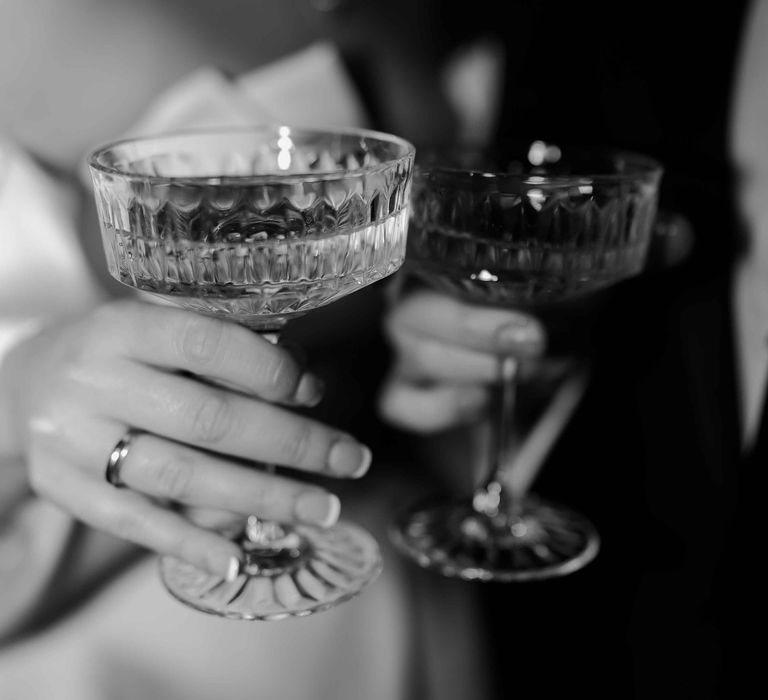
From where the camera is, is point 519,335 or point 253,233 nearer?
point 253,233

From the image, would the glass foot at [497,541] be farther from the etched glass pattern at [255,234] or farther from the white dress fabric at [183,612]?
the etched glass pattern at [255,234]

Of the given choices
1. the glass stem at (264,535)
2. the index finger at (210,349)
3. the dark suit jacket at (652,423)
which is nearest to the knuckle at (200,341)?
the index finger at (210,349)

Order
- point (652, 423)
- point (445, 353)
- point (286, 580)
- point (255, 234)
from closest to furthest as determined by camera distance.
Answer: point (255, 234) → point (286, 580) → point (445, 353) → point (652, 423)

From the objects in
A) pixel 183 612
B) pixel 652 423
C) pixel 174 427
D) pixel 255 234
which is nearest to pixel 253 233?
pixel 255 234

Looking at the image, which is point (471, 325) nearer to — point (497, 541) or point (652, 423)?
point (497, 541)

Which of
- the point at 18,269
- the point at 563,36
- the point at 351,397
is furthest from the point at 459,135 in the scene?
the point at 18,269
